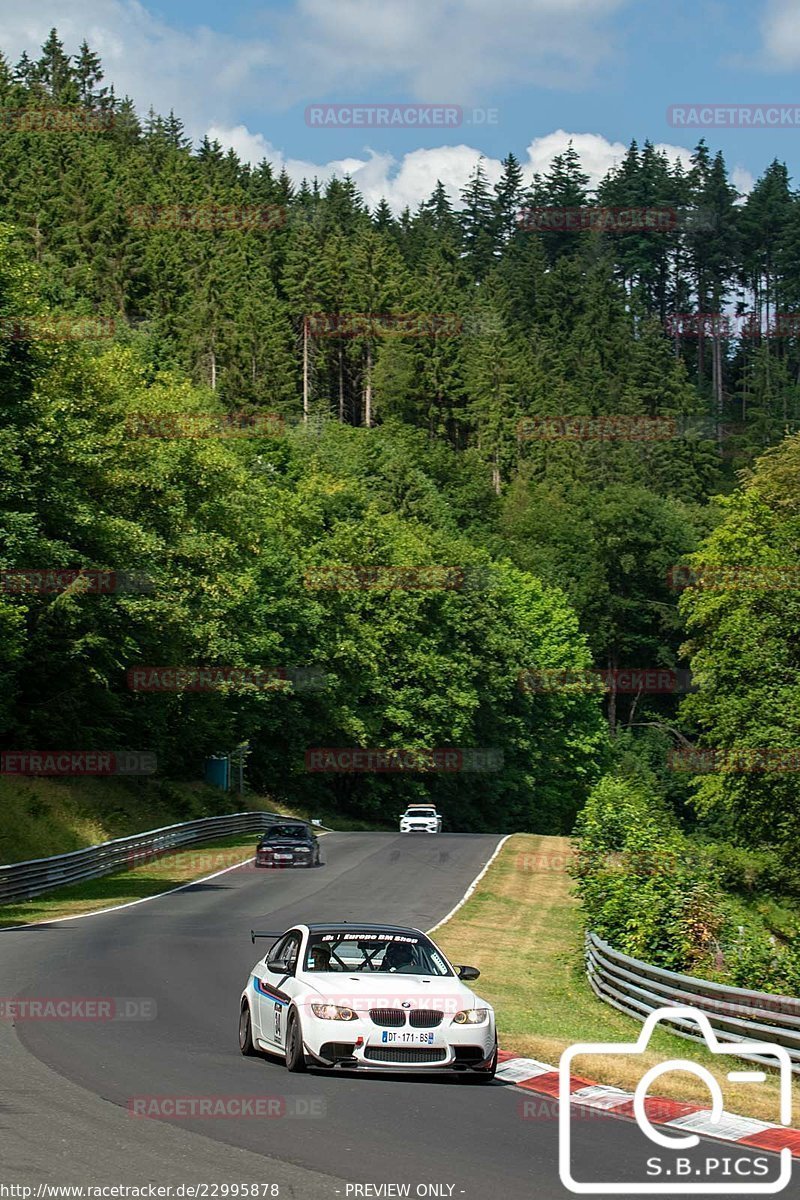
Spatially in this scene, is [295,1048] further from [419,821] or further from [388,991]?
[419,821]

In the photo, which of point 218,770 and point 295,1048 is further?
Result: point 218,770

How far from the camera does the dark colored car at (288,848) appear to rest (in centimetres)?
4647

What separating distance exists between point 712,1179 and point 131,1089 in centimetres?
486

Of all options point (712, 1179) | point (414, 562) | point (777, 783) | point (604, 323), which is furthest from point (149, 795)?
point (604, 323)

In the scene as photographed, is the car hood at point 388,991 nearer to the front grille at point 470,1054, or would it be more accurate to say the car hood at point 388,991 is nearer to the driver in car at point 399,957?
the front grille at point 470,1054

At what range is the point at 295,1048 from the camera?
13211mm

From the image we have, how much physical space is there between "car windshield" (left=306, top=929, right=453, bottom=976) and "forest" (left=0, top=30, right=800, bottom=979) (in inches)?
367

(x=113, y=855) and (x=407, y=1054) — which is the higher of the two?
(x=407, y=1054)

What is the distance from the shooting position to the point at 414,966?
14477 mm

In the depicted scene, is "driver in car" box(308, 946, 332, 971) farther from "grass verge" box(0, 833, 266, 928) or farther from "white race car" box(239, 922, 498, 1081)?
"grass verge" box(0, 833, 266, 928)

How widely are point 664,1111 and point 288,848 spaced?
116 ft

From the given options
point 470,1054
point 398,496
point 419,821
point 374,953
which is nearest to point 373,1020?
point 470,1054

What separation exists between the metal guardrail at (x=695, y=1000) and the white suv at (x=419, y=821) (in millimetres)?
43139

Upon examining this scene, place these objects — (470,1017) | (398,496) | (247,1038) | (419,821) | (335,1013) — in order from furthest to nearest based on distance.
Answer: (398,496), (419,821), (247,1038), (470,1017), (335,1013)
